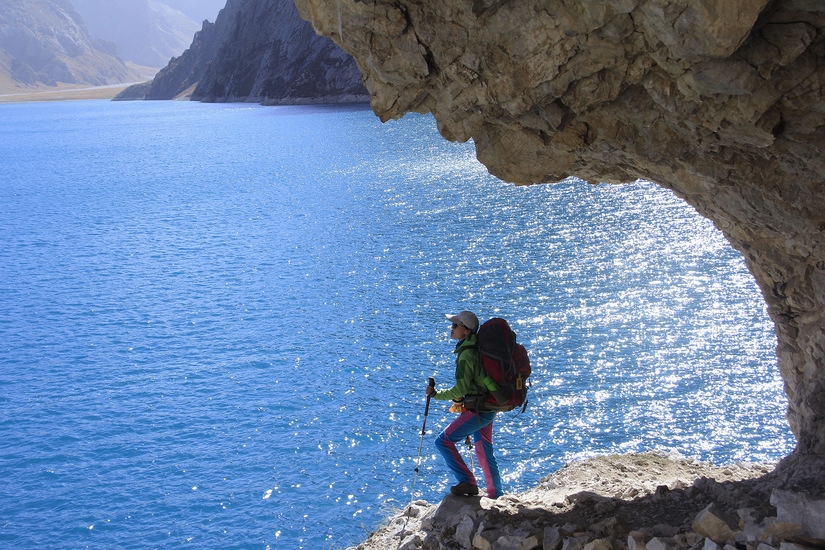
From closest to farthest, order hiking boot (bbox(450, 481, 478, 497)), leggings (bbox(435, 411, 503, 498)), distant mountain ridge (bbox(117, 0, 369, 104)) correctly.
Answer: leggings (bbox(435, 411, 503, 498)), hiking boot (bbox(450, 481, 478, 497)), distant mountain ridge (bbox(117, 0, 369, 104))

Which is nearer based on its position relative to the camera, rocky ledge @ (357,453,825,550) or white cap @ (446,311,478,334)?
rocky ledge @ (357,453,825,550)

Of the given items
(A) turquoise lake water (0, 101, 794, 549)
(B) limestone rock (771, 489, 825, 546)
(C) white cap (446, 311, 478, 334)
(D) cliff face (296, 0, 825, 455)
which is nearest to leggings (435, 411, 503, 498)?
(C) white cap (446, 311, 478, 334)

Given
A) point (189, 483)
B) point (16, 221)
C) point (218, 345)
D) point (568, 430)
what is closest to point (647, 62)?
point (568, 430)

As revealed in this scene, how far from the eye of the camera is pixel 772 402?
14.7 meters

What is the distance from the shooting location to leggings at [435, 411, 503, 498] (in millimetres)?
8328

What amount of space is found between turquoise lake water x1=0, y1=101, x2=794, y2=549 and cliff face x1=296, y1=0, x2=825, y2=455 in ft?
18.8

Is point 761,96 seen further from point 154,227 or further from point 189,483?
point 154,227

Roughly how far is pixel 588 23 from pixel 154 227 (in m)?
33.0

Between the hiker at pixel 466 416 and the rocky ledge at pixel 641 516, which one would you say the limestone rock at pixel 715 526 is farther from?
the hiker at pixel 466 416

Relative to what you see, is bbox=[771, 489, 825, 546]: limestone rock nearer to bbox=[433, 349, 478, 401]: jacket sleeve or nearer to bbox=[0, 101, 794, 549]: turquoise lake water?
bbox=[433, 349, 478, 401]: jacket sleeve

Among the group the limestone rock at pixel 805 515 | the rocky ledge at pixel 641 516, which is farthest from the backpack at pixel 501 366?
the limestone rock at pixel 805 515

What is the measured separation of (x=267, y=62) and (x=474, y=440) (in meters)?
126

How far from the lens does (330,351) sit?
1964cm

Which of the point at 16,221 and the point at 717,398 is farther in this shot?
the point at 16,221
